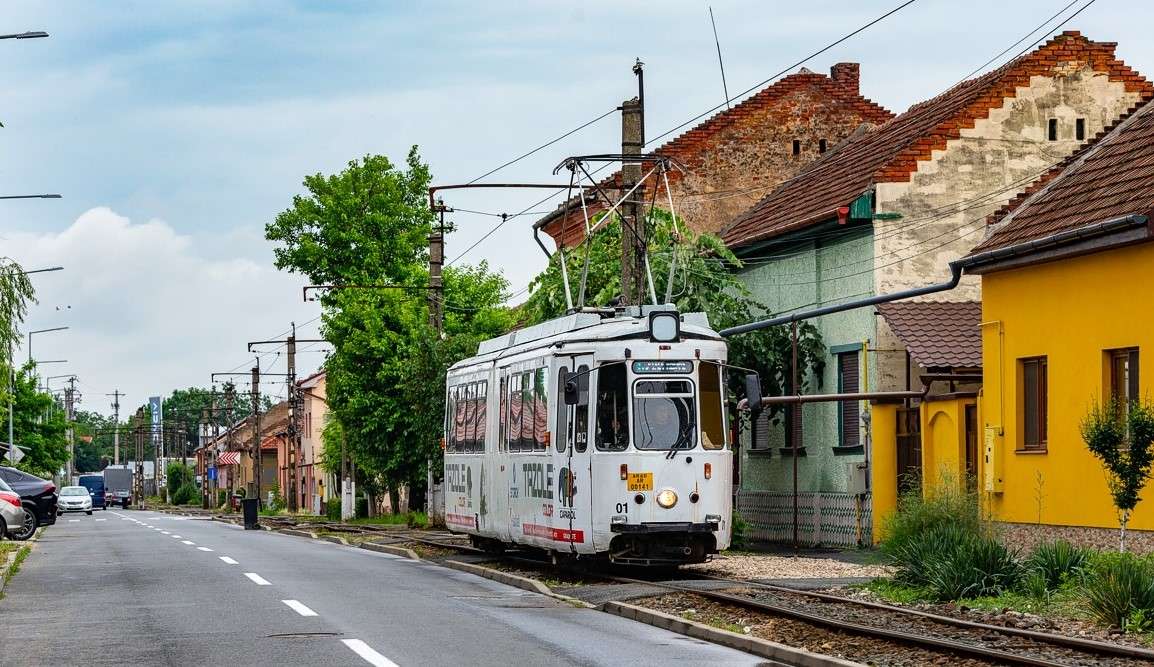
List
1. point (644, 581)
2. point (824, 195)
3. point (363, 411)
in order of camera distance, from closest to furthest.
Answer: point (644, 581) → point (824, 195) → point (363, 411)

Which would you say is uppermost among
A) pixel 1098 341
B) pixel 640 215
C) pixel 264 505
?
pixel 640 215

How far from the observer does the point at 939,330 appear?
97.2 ft

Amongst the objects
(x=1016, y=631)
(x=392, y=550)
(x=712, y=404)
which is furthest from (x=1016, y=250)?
(x=392, y=550)

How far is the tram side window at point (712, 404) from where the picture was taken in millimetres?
21891

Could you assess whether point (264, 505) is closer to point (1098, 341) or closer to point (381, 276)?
point (381, 276)

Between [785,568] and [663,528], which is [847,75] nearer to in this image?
[785,568]

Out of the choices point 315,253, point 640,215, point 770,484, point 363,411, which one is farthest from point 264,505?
point 640,215

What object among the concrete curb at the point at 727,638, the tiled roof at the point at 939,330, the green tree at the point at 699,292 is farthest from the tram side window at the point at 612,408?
the green tree at the point at 699,292

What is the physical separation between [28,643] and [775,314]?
2300 centimetres

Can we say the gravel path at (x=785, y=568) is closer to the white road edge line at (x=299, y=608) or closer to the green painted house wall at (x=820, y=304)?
the green painted house wall at (x=820, y=304)

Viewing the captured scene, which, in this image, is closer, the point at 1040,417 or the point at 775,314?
the point at 1040,417

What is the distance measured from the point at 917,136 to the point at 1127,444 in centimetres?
1525

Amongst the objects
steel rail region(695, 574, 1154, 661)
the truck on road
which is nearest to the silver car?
steel rail region(695, 574, 1154, 661)

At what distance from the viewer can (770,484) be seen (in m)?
35.4
